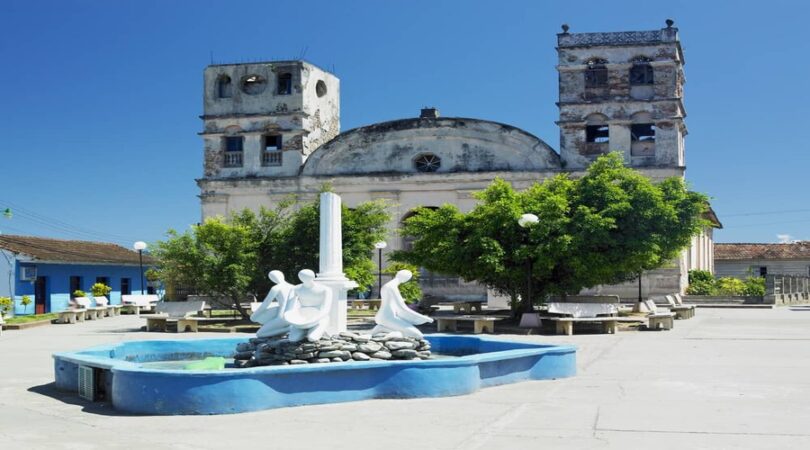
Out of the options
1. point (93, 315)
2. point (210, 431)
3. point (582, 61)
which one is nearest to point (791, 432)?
point (210, 431)

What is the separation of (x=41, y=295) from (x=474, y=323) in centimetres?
2204

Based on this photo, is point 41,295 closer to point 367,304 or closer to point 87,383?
point 367,304

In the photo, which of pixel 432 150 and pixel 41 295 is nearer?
pixel 41 295

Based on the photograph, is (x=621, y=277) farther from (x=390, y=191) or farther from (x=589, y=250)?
(x=390, y=191)

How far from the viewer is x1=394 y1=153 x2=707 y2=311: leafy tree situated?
2131 cm

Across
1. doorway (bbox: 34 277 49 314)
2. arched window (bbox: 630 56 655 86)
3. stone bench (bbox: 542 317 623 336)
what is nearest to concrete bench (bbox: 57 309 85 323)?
doorway (bbox: 34 277 49 314)

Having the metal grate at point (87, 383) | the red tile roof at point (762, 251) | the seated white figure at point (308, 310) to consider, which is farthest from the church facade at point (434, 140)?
the metal grate at point (87, 383)

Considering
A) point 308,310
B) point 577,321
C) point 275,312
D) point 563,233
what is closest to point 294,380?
point 308,310

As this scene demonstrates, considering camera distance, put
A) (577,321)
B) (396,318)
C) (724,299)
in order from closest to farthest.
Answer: (396,318) < (577,321) < (724,299)

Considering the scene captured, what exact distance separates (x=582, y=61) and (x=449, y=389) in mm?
26932

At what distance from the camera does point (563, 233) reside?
69.7 feet

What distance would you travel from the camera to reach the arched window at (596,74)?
114ft

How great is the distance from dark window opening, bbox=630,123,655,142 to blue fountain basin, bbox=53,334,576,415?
24263mm

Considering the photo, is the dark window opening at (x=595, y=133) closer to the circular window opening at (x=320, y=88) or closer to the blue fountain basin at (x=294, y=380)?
the circular window opening at (x=320, y=88)
